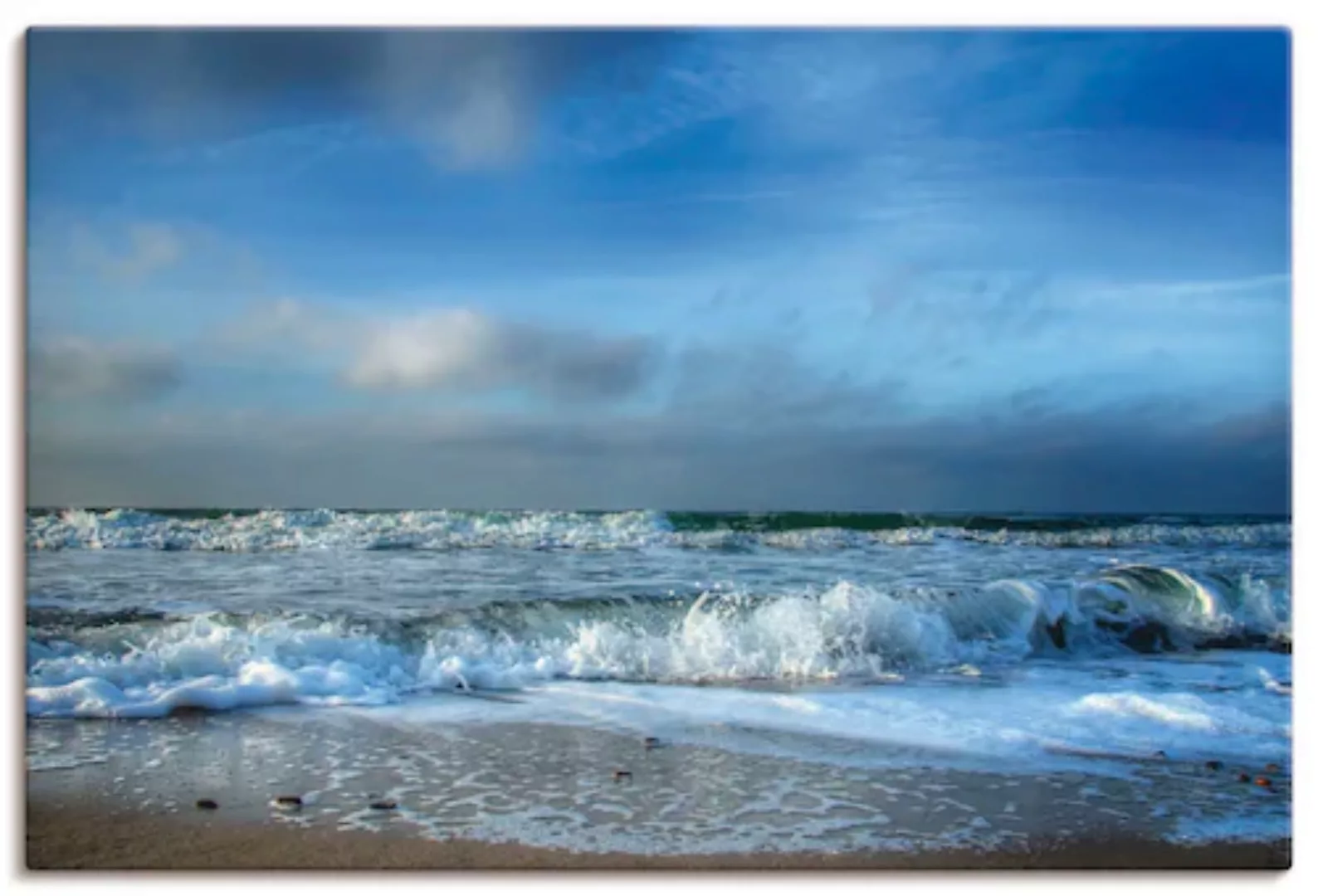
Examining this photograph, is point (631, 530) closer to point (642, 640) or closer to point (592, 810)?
point (642, 640)

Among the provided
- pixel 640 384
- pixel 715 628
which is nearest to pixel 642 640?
pixel 715 628

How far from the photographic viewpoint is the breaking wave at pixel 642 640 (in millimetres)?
3500

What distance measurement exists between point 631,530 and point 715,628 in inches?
21.4

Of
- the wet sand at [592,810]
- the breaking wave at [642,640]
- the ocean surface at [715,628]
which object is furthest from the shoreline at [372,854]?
the breaking wave at [642,640]

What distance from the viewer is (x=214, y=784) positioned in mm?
3021

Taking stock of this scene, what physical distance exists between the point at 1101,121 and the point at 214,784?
3170 mm

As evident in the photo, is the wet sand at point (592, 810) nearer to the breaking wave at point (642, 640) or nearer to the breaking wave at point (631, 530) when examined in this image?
the breaking wave at point (642, 640)

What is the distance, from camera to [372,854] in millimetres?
2834

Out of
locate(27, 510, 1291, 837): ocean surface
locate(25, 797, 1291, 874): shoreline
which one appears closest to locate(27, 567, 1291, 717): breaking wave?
locate(27, 510, 1291, 837): ocean surface

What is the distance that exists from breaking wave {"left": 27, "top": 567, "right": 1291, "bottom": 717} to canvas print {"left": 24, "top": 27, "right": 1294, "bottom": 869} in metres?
0.03

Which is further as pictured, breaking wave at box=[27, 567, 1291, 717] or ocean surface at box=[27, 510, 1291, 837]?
breaking wave at box=[27, 567, 1291, 717]

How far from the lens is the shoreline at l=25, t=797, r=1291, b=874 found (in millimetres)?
2834

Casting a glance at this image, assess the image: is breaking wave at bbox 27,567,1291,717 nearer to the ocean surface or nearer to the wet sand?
the ocean surface

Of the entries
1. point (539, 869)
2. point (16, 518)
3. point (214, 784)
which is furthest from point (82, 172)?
point (539, 869)
